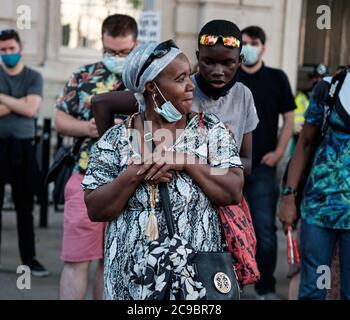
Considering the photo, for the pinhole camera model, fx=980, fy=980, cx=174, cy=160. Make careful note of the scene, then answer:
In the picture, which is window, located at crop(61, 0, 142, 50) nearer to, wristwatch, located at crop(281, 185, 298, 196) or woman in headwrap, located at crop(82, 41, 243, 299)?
wristwatch, located at crop(281, 185, 298, 196)

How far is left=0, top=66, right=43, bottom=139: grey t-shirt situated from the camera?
841 centimetres

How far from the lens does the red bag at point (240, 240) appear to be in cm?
414

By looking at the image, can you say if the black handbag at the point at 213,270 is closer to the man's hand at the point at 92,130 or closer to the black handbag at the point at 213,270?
the black handbag at the point at 213,270

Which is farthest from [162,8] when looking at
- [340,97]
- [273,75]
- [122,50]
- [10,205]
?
[340,97]

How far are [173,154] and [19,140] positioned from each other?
15.6ft

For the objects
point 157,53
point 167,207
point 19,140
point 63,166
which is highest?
point 157,53

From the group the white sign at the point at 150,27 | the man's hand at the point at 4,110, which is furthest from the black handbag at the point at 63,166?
the white sign at the point at 150,27

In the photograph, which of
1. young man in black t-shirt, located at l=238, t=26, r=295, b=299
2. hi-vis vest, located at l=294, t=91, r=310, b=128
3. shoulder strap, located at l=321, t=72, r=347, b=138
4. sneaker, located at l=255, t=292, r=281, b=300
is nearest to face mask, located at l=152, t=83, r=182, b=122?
shoulder strap, located at l=321, t=72, r=347, b=138

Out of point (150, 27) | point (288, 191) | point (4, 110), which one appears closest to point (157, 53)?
point (288, 191)

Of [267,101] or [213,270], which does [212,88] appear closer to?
[213,270]

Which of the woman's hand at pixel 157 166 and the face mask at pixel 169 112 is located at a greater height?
the face mask at pixel 169 112

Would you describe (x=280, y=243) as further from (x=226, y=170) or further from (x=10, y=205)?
(x=226, y=170)

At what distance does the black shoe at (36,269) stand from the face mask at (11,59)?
168 centimetres

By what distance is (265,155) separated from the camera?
7.88m
